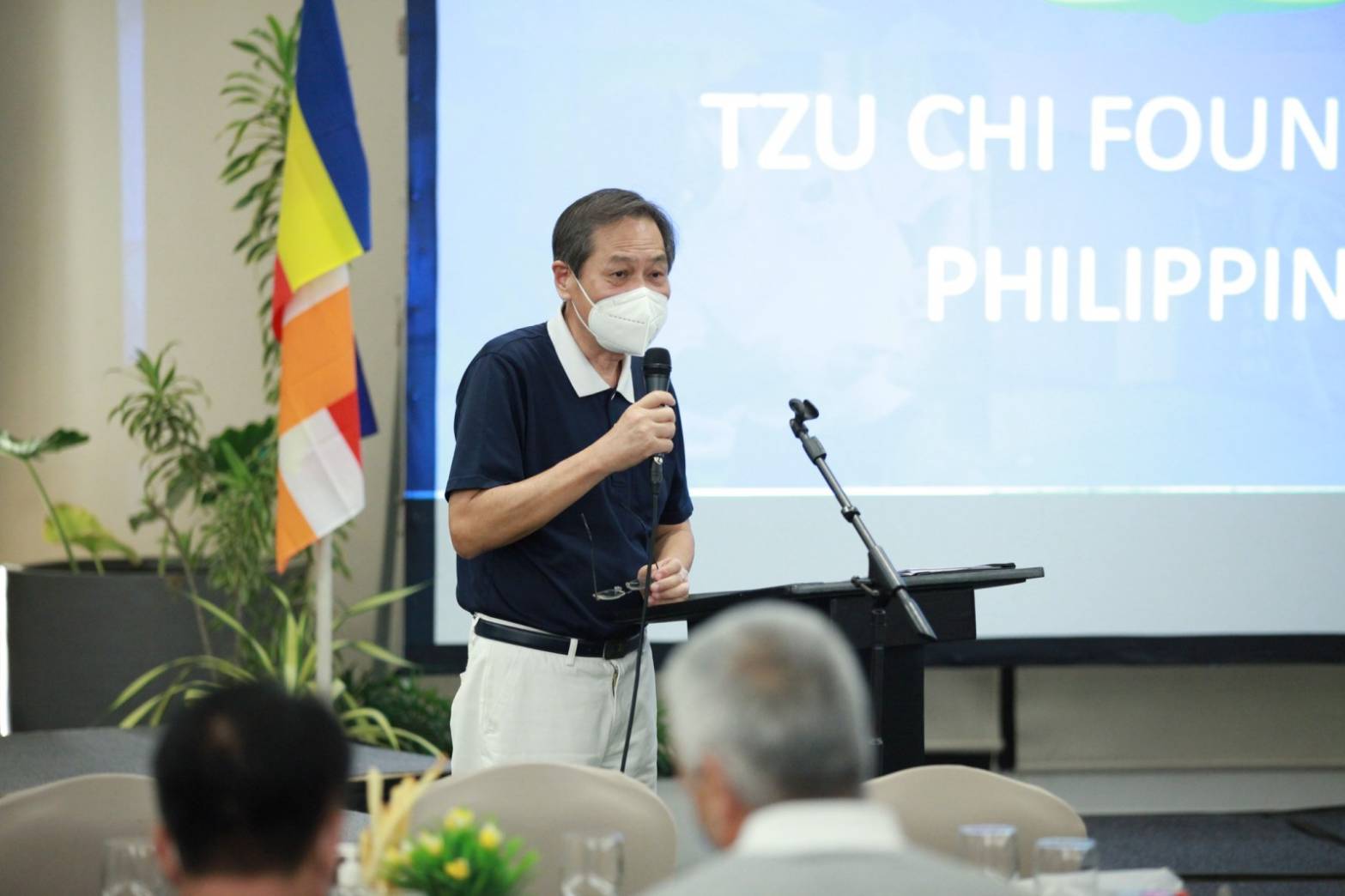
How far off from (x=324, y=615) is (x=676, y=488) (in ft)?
Result: 6.31

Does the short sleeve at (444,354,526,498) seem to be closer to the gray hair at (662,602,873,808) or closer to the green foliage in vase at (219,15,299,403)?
the gray hair at (662,602,873,808)

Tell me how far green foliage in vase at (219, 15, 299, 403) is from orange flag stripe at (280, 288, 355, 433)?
0.94 ft

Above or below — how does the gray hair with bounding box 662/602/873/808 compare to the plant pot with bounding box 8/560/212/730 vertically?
above

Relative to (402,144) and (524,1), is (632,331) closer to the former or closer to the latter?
(524,1)

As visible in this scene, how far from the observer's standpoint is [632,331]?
2.77m

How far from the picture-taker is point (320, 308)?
4.64 meters

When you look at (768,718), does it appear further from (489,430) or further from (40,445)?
(40,445)

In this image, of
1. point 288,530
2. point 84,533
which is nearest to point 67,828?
point 288,530

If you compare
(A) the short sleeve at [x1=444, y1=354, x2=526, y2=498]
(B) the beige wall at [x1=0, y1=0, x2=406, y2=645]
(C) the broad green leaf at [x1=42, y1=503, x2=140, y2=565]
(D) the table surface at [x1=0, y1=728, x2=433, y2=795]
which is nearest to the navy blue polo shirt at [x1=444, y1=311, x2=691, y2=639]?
(A) the short sleeve at [x1=444, y1=354, x2=526, y2=498]

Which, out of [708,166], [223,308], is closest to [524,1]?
[708,166]

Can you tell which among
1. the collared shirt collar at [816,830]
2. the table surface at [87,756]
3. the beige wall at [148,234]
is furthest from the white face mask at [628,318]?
the beige wall at [148,234]

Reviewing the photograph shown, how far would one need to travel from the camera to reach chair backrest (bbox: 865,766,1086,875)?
93.4 inches

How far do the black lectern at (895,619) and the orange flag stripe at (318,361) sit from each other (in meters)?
2.02

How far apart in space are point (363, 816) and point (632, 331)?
0.94 m
